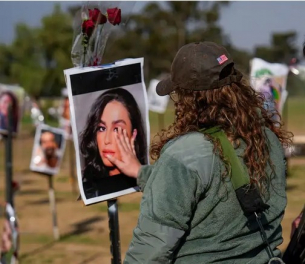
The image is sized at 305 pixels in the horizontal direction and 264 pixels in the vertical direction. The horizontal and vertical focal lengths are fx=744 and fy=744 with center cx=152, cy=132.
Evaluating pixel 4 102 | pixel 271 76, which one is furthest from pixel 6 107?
pixel 271 76

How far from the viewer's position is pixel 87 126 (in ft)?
10.8

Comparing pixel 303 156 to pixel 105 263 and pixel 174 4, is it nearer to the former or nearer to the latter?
pixel 105 263

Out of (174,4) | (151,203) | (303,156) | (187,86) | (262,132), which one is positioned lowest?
(303,156)

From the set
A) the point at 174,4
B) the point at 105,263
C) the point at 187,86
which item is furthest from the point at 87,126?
the point at 174,4

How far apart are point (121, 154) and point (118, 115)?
0.22 meters

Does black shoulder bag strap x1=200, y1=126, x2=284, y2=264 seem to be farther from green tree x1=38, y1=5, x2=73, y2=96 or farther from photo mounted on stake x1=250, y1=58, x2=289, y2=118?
green tree x1=38, y1=5, x2=73, y2=96

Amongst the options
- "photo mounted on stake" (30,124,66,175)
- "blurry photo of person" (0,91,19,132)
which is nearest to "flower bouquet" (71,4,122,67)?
"blurry photo of person" (0,91,19,132)

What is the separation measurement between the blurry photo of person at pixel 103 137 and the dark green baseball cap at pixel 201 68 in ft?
2.73

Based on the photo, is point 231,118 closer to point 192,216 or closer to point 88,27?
point 192,216

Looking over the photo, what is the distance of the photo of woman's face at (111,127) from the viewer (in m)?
3.29

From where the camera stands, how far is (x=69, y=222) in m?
10.1

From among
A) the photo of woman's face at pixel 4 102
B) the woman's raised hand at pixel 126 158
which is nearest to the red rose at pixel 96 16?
the woman's raised hand at pixel 126 158

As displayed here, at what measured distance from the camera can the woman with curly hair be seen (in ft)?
7.50

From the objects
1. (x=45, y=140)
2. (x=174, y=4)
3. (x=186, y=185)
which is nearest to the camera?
(x=186, y=185)
